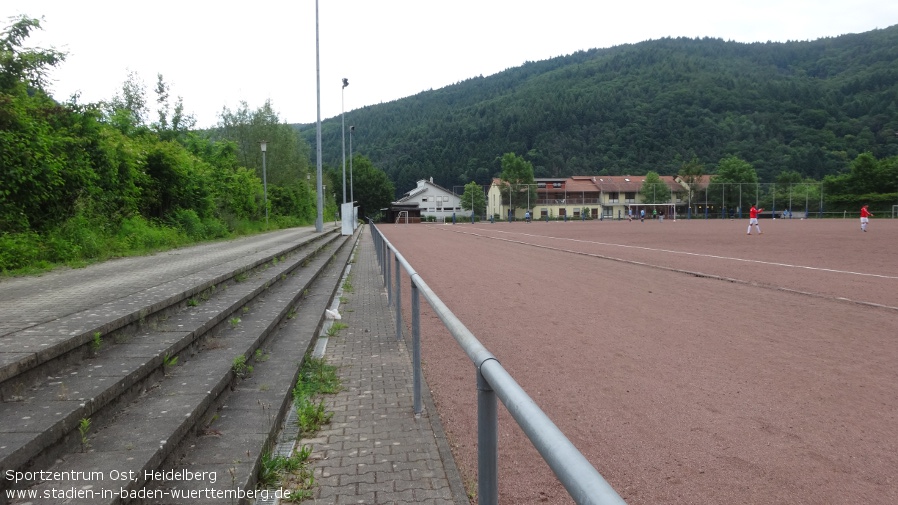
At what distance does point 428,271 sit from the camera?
14719 millimetres

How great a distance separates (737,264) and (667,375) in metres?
11.1

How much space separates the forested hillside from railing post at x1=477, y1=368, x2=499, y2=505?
111m

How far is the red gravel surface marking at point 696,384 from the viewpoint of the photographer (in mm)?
3252

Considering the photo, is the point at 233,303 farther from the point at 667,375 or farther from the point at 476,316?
the point at 667,375

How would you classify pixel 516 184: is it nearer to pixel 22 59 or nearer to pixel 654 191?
pixel 654 191

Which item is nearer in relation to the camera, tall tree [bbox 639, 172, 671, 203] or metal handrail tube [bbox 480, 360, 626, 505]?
metal handrail tube [bbox 480, 360, 626, 505]

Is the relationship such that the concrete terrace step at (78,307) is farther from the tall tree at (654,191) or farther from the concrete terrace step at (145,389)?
the tall tree at (654,191)

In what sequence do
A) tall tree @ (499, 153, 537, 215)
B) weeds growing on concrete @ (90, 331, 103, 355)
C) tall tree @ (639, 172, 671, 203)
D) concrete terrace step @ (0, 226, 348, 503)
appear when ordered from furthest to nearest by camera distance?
tall tree @ (639, 172, 671, 203)
tall tree @ (499, 153, 537, 215)
weeds growing on concrete @ (90, 331, 103, 355)
concrete terrace step @ (0, 226, 348, 503)

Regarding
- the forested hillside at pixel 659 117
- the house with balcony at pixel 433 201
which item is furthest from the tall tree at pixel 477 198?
the forested hillside at pixel 659 117

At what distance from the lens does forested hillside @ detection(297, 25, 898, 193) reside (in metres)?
104

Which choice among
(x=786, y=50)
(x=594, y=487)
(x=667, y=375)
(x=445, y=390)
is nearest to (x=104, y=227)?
(x=445, y=390)

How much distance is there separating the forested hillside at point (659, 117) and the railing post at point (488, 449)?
111130 millimetres

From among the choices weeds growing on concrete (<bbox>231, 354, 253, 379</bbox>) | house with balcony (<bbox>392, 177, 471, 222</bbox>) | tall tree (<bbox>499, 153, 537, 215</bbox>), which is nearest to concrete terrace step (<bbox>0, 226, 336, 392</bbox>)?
weeds growing on concrete (<bbox>231, 354, 253, 379</bbox>)

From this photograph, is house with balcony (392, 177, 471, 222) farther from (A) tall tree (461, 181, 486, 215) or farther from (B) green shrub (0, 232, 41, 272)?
(B) green shrub (0, 232, 41, 272)
